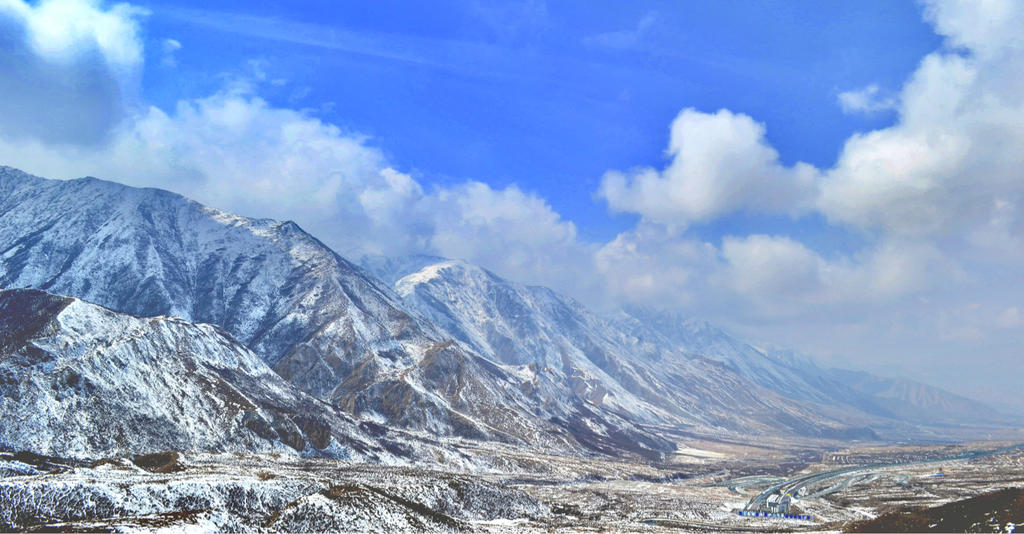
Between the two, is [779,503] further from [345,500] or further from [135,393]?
[135,393]

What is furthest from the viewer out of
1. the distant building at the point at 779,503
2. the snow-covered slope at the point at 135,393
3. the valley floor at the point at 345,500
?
the distant building at the point at 779,503

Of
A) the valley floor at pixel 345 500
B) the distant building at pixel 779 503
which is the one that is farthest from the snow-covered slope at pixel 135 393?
the distant building at pixel 779 503

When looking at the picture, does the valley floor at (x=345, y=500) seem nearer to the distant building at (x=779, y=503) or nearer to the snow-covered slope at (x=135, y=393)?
the distant building at (x=779, y=503)

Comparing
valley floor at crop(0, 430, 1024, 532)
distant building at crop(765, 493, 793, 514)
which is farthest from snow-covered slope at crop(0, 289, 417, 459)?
distant building at crop(765, 493, 793, 514)

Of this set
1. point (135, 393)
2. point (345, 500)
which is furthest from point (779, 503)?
point (135, 393)

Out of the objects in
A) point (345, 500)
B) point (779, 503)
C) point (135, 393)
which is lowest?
point (779, 503)

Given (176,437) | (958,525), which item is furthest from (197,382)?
(958,525)

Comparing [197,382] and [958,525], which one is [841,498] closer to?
[958,525]

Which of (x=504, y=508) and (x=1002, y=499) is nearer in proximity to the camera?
(x=1002, y=499)
